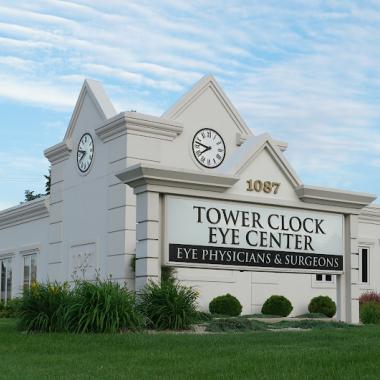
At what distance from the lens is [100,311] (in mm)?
14633

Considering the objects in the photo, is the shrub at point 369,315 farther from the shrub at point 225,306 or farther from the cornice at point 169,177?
the cornice at point 169,177

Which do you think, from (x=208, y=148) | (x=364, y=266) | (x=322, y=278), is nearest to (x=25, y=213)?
(x=208, y=148)

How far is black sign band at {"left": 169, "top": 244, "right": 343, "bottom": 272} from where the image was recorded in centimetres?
1706

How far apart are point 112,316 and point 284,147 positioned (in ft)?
56.3

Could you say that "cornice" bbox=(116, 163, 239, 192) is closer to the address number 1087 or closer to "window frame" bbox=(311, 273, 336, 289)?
the address number 1087

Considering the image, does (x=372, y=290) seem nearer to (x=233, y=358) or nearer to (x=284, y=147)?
(x=284, y=147)

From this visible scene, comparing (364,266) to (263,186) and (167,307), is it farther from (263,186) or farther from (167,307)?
(167,307)

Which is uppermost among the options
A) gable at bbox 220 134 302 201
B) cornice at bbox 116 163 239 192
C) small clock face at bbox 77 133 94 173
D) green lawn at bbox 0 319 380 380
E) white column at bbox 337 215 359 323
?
small clock face at bbox 77 133 94 173

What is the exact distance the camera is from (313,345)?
12.0 m

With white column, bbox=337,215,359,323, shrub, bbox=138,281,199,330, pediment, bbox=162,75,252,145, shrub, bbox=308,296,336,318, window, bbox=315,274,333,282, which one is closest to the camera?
shrub, bbox=138,281,199,330

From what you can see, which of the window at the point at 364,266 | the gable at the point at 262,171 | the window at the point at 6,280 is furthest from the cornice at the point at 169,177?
the window at the point at 6,280

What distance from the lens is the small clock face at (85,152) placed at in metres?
29.4

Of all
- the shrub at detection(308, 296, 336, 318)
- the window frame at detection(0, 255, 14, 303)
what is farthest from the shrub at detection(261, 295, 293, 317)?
the window frame at detection(0, 255, 14, 303)

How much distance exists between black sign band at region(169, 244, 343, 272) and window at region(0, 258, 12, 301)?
21.3 metres
